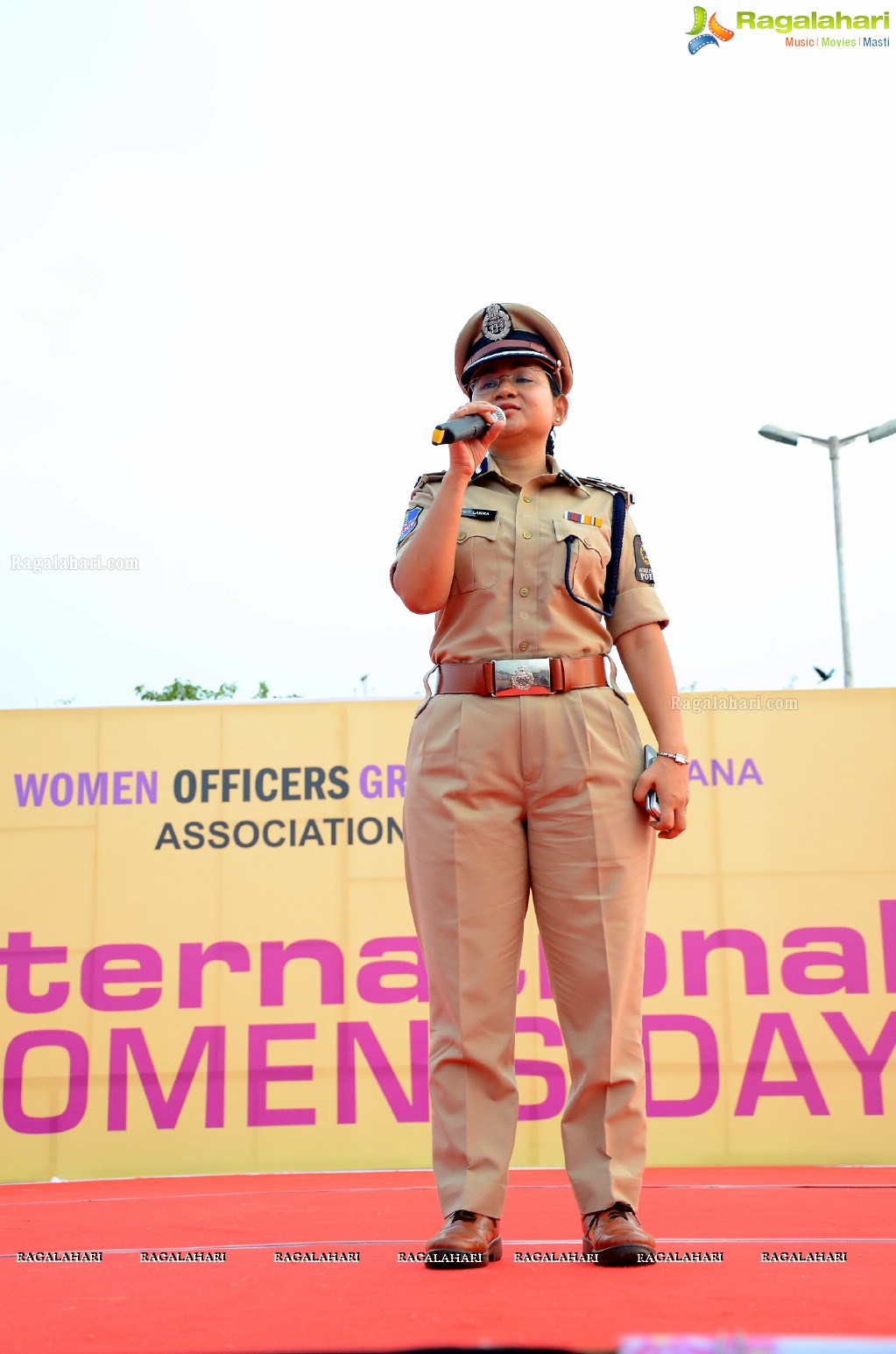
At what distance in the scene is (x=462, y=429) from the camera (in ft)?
6.75

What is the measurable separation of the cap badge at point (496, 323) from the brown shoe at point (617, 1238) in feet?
4.76

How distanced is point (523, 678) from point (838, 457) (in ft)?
31.1

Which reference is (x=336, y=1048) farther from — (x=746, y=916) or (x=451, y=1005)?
(x=451, y=1005)

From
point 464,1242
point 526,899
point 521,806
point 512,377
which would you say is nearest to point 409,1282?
point 464,1242

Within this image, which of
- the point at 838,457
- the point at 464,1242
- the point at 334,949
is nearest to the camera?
the point at 464,1242

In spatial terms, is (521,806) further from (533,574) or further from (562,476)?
(562,476)

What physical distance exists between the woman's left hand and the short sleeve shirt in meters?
0.23

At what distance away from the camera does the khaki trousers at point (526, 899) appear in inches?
80.7

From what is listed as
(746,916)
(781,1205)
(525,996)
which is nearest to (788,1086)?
(746,916)

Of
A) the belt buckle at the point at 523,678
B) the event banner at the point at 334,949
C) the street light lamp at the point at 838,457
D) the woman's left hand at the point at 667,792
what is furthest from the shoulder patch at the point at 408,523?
the street light lamp at the point at 838,457

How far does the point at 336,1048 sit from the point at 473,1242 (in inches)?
115

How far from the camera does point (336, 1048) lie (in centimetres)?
474

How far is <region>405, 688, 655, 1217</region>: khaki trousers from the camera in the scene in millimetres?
2051

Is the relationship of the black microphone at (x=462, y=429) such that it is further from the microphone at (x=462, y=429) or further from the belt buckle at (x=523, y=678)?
the belt buckle at (x=523, y=678)
